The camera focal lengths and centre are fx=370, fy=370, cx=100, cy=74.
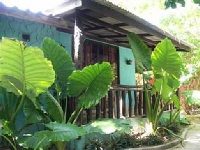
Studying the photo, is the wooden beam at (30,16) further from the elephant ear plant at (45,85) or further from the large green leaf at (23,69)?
the large green leaf at (23,69)

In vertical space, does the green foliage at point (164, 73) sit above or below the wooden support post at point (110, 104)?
above

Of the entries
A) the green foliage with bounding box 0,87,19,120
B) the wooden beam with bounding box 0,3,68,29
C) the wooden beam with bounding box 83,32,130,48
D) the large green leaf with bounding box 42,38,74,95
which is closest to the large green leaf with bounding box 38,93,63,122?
the large green leaf with bounding box 42,38,74,95

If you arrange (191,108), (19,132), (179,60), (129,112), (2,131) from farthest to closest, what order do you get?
(191,108) → (129,112) → (179,60) → (19,132) → (2,131)

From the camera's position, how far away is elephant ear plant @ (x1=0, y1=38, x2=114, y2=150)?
19.9 ft

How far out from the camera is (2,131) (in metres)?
6.31

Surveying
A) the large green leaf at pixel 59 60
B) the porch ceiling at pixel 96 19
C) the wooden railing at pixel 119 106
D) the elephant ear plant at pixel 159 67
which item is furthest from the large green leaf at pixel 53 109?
the elephant ear plant at pixel 159 67

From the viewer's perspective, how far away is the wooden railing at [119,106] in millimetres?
9359

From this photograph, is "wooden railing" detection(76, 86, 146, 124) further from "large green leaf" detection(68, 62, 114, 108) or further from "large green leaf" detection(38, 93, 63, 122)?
"large green leaf" detection(68, 62, 114, 108)

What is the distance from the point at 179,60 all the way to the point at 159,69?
0.56 meters

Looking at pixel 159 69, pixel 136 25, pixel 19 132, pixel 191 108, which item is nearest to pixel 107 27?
pixel 136 25

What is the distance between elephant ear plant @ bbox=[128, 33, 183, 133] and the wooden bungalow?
Result: 602mm

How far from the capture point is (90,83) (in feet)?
24.6

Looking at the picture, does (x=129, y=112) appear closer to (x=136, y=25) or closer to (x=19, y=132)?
(x=136, y=25)

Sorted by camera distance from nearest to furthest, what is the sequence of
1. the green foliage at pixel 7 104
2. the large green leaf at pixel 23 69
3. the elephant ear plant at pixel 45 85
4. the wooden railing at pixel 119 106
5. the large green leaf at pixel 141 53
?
the large green leaf at pixel 23 69
the elephant ear plant at pixel 45 85
the green foliage at pixel 7 104
the wooden railing at pixel 119 106
the large green leaf at pixel 141 53
